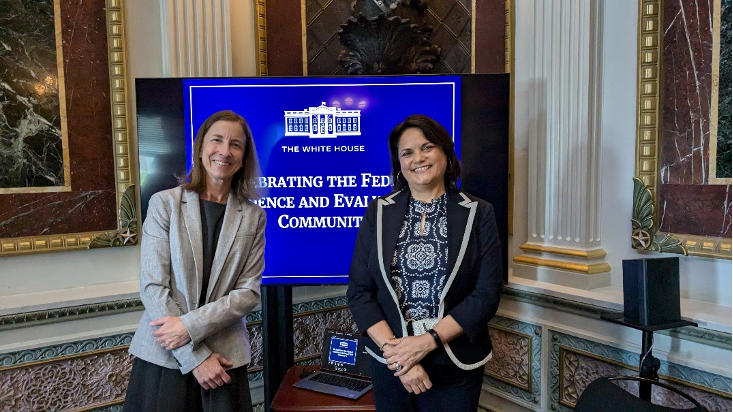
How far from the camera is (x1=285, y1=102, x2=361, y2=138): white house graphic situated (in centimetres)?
233

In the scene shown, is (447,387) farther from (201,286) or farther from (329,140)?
(329,140)

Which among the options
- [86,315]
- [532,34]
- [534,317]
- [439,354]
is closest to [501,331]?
[534,317]

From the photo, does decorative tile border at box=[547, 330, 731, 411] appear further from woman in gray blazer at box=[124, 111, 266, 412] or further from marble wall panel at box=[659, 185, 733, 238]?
woman in gray blazer at box=[124, 111, 266, 412]

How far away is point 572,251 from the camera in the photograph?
2389mm

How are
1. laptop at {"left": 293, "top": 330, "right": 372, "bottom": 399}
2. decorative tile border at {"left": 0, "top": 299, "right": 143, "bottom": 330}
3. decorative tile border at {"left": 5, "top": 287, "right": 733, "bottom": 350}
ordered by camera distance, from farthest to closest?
laptop at {"left": 293, "top": 330, "right": 372, "bottom": 399} < decorative tile border at {"left": 0, "top": 299, "right": 143, "bottom": 330} < decorative tile border at {"left": 5, "top": 287, "right": 733, "bottom": 350}

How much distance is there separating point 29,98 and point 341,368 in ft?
5.97

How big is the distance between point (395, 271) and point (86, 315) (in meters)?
1.46

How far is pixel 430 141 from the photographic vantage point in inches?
64.9

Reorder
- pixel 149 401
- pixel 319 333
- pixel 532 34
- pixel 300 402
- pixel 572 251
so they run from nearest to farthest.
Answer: pixel 149 401 < pixel 300 402 < pixel 572 251 < pixel 532 34 < pixel 319 333

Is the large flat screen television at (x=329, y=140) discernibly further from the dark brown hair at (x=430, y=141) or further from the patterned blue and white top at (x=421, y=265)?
the patterned blue and white top at (x=421, y=265)

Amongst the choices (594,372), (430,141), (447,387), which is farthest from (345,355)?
(430,141)

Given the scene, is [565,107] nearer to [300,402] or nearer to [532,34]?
[532,34]

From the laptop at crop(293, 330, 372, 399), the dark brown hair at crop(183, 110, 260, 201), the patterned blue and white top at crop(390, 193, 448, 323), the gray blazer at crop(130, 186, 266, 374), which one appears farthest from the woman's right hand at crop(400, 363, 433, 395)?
the dark brown hair at crop(183, 110, 260, 201)

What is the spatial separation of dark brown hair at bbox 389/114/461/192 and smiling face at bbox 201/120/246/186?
1.70 ft
